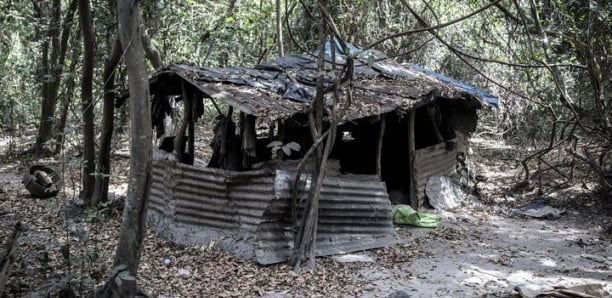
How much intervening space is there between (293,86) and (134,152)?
11.6ft

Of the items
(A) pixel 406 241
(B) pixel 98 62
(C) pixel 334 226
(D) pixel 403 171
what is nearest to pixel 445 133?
(D) pixel 403 171

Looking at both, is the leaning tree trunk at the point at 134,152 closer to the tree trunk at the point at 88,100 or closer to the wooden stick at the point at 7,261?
the wooden stick at the point at 7,261

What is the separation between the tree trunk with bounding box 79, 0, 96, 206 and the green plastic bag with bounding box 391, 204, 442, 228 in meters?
4.91

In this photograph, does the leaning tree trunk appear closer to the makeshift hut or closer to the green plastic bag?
the makeshift hut

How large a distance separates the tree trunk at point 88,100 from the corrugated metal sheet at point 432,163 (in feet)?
18.4

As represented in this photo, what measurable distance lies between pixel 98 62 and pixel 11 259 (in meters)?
10.6

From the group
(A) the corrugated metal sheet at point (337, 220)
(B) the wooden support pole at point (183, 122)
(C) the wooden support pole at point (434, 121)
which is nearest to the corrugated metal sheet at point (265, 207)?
(A) the corrugated metal sheet at point (337, 220)

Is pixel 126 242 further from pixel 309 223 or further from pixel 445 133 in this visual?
pixel 445 133

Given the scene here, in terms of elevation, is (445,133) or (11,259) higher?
(445,133)

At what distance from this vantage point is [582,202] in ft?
37.3

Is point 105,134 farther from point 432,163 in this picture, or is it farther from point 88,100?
point 432,163

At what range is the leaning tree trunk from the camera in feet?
16.8

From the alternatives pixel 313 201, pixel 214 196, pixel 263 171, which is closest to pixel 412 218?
pixel 313 201

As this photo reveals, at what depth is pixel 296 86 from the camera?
834 centimetres
